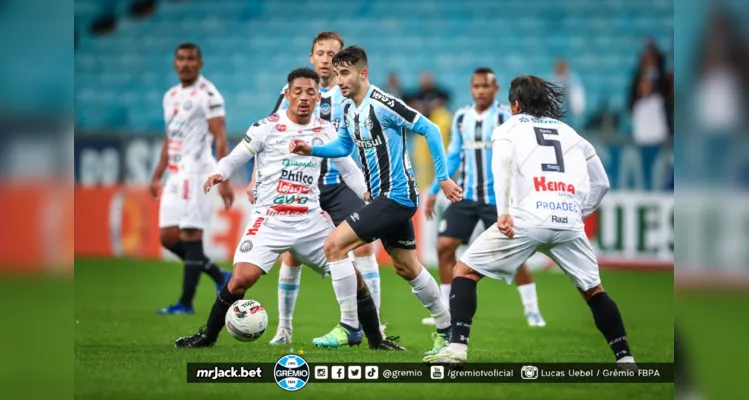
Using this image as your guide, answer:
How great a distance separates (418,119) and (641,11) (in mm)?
10791

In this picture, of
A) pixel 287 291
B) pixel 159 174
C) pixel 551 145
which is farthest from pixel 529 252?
pixel 159 174

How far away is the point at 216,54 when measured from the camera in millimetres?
16062

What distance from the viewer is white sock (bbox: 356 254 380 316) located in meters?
7.55

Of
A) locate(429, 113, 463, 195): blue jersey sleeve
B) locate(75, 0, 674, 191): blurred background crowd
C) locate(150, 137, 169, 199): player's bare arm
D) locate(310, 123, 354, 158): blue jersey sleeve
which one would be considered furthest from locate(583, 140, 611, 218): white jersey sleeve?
locate(75, 0, 674, 191): blurred background crowd

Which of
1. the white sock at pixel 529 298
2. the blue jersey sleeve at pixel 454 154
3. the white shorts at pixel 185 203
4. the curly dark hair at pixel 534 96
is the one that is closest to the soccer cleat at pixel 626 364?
the curly dark hair at pixel 534 96

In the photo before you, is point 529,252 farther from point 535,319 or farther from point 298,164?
point 535,319

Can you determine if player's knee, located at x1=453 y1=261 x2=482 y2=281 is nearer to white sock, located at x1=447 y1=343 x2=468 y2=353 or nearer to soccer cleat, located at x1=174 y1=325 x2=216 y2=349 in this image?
white sock, located at x1=447 y1=343 x2=468 y2=353

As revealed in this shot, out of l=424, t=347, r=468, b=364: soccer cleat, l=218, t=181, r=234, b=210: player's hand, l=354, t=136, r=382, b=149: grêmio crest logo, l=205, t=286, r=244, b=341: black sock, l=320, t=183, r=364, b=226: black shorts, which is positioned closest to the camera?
l=424, t=347, r=468, b=364: soccer cleat

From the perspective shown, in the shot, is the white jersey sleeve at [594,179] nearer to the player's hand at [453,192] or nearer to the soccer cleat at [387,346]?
the player's hand at [453,192]

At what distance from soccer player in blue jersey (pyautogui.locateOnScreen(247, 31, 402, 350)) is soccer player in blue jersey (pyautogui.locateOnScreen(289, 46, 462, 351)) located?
579 millimetres

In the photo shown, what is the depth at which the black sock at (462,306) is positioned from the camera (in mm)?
5875

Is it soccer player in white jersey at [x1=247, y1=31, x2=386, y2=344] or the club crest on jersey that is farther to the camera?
the club crest on jersey

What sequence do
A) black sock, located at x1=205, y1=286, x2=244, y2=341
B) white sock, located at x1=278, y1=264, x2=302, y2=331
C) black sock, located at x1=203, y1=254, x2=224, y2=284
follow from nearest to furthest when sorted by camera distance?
black sock, located at x1=205, y1=286, x2=244, y2=341 < white sock, located at x1=278, y1=264, x2=302, y2=331 < black sock, located at x1=203, y1=254, x2=224, y2=284

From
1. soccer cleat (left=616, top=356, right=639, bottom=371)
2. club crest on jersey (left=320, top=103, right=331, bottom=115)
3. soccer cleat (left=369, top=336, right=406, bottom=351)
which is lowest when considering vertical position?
soccer cleat (left=369, top=336, right=406, bottom=351)
